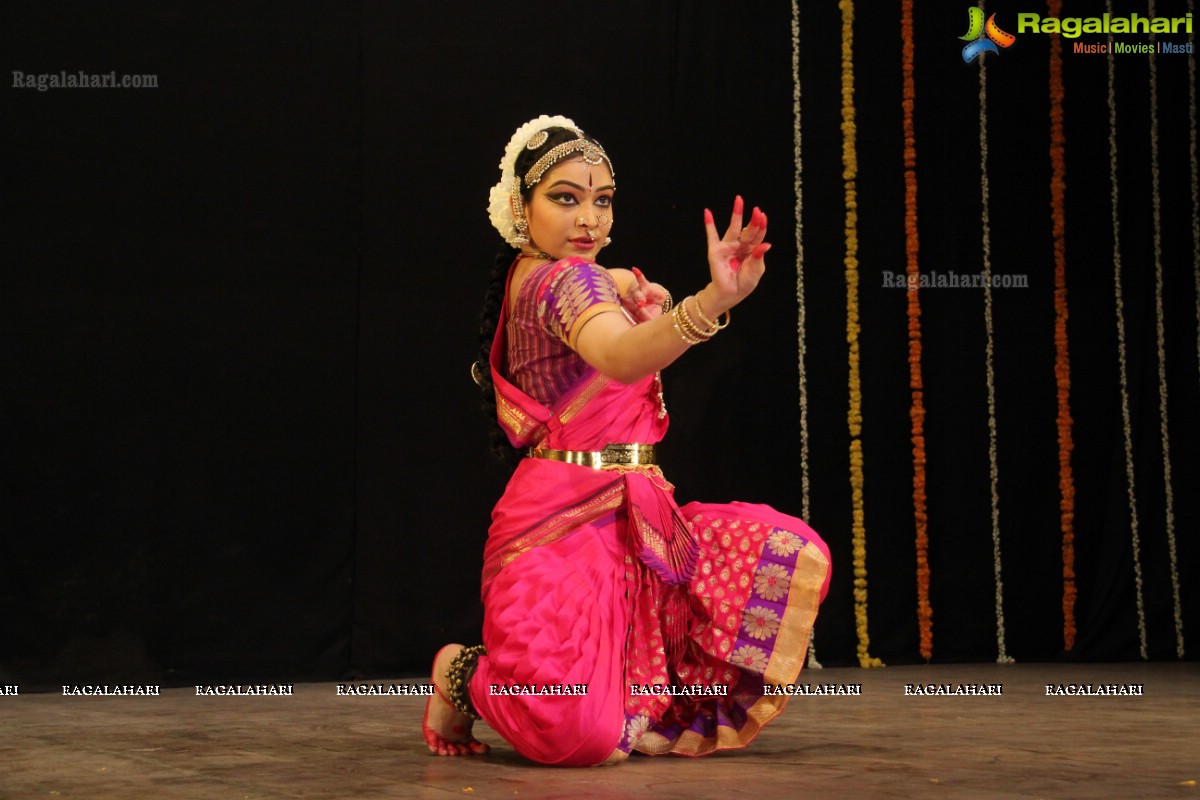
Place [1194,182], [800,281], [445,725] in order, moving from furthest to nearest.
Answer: [1194,182]
[800,281]
[445,725]

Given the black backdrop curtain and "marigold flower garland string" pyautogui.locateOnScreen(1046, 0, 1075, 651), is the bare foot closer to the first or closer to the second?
the black backdrop curtain

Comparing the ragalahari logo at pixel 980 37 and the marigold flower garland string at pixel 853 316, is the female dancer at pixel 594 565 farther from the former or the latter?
the ragalahari logo at pixel 980 37

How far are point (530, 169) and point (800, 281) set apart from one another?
219 cm

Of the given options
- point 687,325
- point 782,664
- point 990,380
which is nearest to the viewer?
point 687,325

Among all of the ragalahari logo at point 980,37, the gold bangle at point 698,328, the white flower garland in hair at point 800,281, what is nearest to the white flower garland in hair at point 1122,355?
the ragalahari logo at point 980,37

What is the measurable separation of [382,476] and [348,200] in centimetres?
86

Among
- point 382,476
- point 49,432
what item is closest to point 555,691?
point 382,476

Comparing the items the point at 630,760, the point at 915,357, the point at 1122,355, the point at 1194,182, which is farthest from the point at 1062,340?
the point at 630,760

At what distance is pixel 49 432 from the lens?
414cm

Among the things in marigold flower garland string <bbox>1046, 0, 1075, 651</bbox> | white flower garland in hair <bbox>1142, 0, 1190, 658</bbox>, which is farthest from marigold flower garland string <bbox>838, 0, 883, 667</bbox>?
white flower garland in hair <bbox>1142, 0, 1190, 658</bbox>

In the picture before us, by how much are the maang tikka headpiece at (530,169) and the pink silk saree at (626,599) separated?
331 millimetres

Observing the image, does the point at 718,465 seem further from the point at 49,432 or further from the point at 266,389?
the point at 49,432

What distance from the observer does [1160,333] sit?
16.3 ft

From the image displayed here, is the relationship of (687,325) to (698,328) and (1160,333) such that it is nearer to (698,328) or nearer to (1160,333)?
(698,328)
